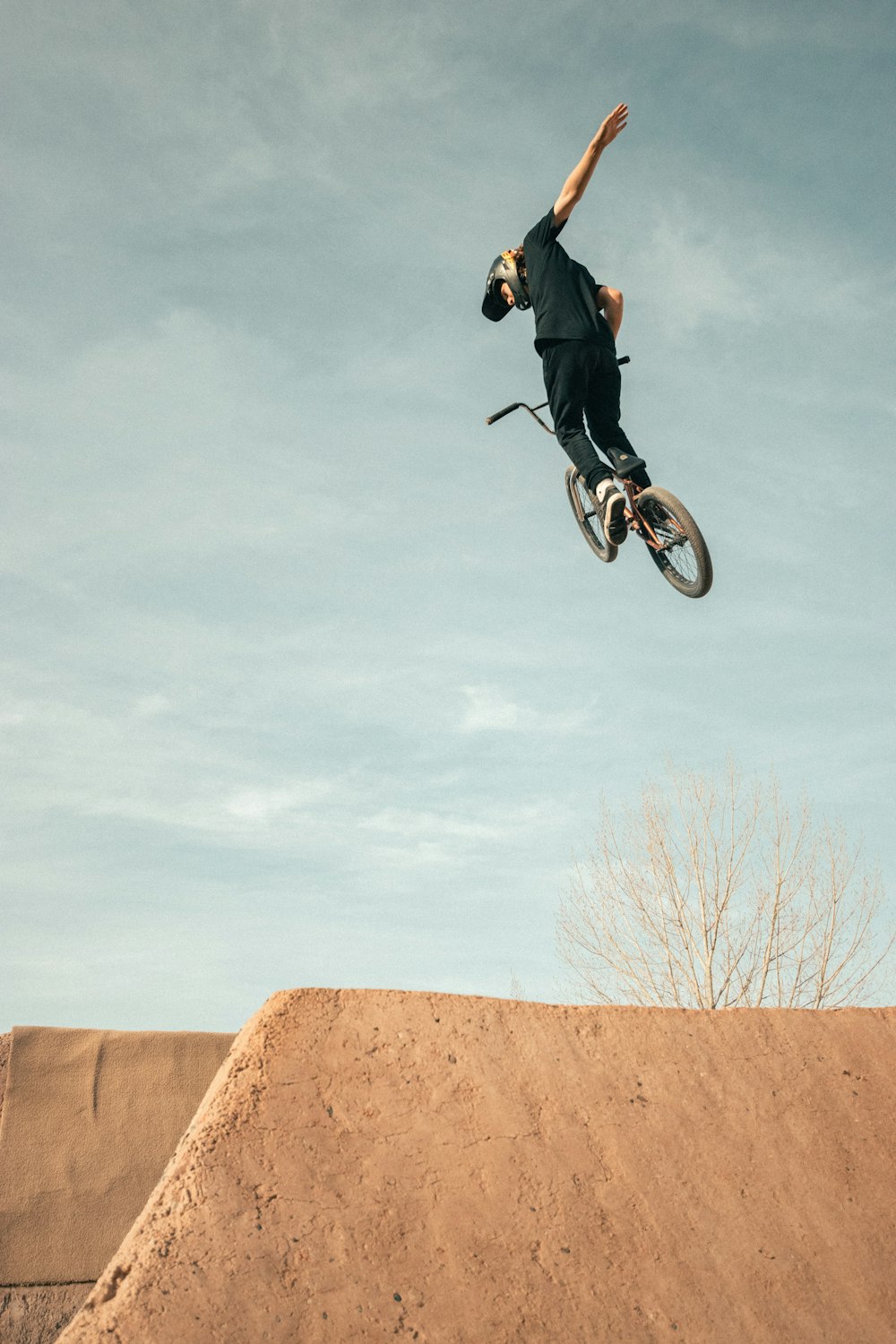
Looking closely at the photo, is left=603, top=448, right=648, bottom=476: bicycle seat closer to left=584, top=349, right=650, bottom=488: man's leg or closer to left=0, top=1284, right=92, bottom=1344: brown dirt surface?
left=584, top=349, right=650, bottom=488: man's leg

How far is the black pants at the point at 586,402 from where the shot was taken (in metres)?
6.15

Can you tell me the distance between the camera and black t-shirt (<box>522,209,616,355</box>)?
20.0ft

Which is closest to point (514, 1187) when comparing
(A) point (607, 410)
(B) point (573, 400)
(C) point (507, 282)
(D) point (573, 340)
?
(B) point (573, 400)

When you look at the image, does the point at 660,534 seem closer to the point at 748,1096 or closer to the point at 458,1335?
the point at 748,1096

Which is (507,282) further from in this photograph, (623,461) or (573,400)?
(623,461)

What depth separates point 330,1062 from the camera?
15.9ft

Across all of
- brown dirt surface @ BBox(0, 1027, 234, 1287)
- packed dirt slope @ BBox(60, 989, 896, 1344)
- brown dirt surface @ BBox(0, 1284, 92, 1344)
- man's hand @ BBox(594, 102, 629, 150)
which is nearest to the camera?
packed dirt slope @ BBox(60, 989, 896, 1344)

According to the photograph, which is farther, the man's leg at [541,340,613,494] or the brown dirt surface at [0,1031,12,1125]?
the brown dirt surface at [0,1031,12,1125]

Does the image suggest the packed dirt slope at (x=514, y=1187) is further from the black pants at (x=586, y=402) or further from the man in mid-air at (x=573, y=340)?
the black pants at (x=586, y=402)

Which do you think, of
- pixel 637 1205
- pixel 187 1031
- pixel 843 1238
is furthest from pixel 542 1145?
pixel 187 1031

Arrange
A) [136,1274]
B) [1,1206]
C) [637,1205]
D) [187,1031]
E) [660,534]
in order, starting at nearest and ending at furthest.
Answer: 1. [136,1274]
2. [637,1205]
3. [660,534]
4. [1,1206]
5. [187,1031]

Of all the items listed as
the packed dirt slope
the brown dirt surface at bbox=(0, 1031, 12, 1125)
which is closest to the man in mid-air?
the packed dirt slope

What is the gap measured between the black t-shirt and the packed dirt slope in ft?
12.6

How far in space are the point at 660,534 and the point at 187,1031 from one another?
6.02 meters
